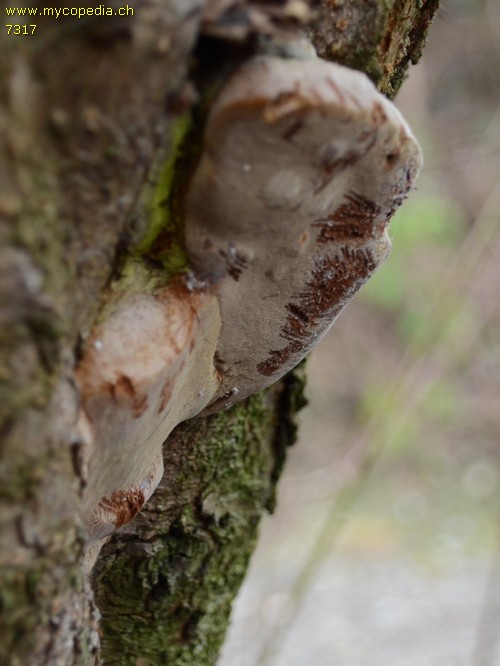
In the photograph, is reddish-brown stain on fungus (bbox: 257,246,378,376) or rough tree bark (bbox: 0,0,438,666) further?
reddish-brown stain on fungus (bbox: 257,246,378,376)

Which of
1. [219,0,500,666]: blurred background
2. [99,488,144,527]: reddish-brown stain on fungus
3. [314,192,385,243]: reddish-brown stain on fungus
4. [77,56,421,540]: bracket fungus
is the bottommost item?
[99,488,144,527]: reddish-brown stain on fungus

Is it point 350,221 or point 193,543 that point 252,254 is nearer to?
point 350,221

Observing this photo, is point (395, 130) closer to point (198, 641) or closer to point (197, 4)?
point (197, 4)

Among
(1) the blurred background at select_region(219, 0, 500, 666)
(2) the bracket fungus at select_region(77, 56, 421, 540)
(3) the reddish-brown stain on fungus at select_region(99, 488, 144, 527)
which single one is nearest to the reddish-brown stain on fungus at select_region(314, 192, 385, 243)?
(2) the bracket fungus at select_region(77, 56, 421, 540)

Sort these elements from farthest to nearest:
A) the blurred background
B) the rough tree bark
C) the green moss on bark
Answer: the blurred background < the green moss on bark < the rough tree bark

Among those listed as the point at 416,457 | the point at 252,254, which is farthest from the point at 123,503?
the point at 416,457

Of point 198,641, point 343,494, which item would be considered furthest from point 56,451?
point 343,494

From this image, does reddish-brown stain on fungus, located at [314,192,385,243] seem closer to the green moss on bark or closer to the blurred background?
the green moss on bark
